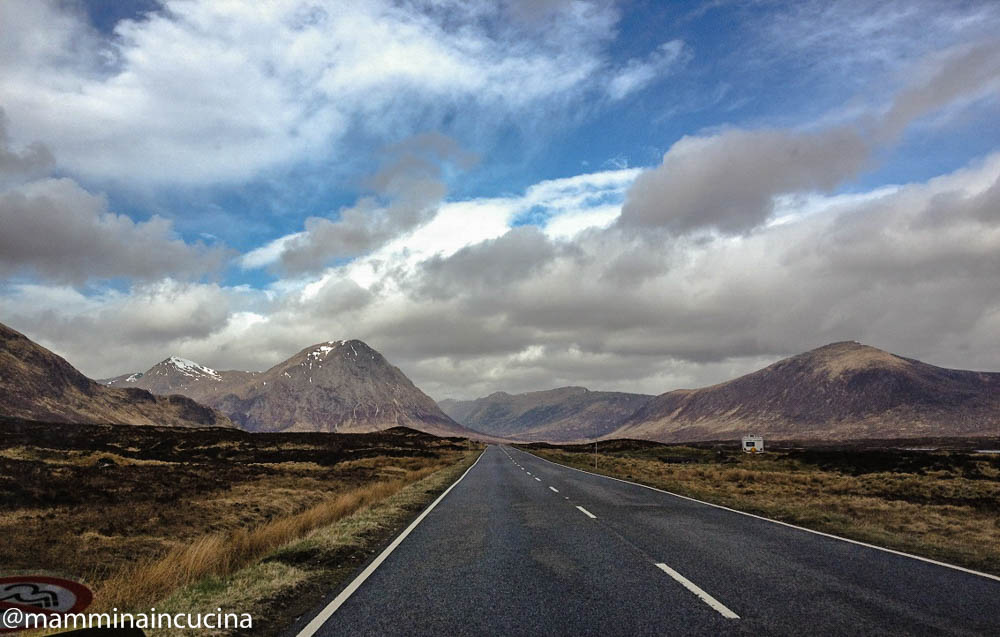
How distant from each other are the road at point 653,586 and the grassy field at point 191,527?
1230 millimetres

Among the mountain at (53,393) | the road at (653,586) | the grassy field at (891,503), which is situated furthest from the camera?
the mountain at (53,393)

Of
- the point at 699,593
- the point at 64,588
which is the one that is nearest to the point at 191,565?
the point at 64,588

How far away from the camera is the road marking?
6191 mm

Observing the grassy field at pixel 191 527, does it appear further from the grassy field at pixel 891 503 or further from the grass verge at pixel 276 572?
the grassy field at pixel 891 503

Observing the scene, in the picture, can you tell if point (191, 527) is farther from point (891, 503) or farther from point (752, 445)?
point (752, 445)

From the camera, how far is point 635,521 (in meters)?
13.4

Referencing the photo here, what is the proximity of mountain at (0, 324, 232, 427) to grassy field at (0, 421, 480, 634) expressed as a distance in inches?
5643

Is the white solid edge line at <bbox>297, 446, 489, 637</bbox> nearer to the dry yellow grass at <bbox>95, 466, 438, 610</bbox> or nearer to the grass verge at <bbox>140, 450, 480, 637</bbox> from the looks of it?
the grass verge at <bbox>140, 450, 480, 637</bbox>

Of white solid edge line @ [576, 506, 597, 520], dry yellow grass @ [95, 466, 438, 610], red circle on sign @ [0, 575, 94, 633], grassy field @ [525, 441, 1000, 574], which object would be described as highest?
red circle on sign @ [0, 575, 94, 633]

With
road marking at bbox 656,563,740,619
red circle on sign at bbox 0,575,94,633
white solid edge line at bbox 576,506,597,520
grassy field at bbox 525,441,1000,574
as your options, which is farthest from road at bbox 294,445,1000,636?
red circle on sign at bbox 0,575,94,633

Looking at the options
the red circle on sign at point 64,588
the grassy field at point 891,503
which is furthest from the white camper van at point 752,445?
the red circle on sign at point 64,588

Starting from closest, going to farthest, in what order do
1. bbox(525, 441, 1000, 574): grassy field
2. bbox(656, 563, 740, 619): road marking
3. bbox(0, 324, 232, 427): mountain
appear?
bbox(656, 563, 740, 619): road marking, bbox(525, 441, 1000, 574): grassy field, bbox(0, 324, 232, 427): mountain

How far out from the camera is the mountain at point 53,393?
151 metres

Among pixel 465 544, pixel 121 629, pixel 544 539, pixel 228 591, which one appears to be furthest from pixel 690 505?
pixel 121 629
